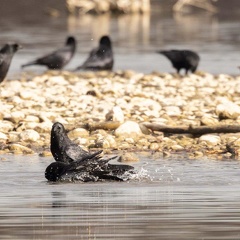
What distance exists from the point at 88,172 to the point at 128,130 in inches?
102

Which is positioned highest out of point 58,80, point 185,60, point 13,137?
point 13,137

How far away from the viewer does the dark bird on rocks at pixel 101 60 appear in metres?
22.2

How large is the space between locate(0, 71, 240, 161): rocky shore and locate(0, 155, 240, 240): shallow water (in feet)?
2.59

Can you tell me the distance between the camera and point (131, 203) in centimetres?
890

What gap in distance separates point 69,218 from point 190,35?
85.9ft

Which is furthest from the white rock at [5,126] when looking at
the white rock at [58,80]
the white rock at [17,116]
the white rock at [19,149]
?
the white rock at [58,80]

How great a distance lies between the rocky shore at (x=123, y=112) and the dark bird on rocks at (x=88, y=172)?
4.19 feet

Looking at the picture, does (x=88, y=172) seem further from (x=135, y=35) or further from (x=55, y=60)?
(x=135, y=35)

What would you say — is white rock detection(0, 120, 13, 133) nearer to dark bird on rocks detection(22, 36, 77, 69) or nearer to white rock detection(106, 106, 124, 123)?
white rock detection(106, 106, 124, 123)

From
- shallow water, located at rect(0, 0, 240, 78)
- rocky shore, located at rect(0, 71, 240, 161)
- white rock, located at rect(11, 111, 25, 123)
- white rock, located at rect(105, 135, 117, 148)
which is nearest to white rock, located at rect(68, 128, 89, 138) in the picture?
rocky shore, located at rect(0, 71, 240, 161)

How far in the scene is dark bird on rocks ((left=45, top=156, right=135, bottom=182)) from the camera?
10.5 meters

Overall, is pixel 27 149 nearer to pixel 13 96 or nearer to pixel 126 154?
pixel 126 154

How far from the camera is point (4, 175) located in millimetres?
10828

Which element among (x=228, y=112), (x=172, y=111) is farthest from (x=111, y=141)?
(x=172, y=111)
